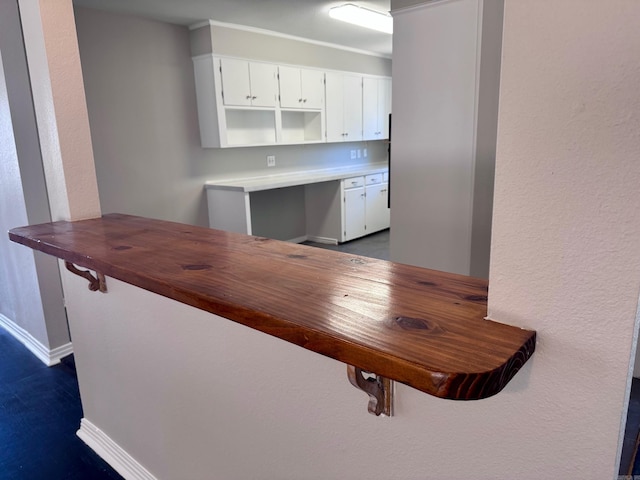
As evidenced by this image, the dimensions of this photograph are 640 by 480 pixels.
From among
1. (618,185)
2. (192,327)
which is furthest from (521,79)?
(192,327)

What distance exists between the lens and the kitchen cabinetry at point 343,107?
201 inches

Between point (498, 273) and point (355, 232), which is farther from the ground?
point (498, 273)

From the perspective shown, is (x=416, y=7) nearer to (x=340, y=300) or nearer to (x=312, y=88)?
(x=340, y=300)

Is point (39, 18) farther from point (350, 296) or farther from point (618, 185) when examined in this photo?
point (618, 185)

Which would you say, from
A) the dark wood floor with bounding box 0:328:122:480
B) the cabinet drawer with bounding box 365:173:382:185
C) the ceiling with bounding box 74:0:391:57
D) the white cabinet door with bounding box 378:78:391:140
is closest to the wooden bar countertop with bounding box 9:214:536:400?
the dark wood floor with bounding box 0:328:122:480

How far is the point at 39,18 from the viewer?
5.02 feet

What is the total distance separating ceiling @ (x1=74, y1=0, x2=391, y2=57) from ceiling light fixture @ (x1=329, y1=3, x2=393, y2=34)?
82 millimetres

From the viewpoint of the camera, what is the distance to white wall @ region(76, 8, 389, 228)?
11.3 feet

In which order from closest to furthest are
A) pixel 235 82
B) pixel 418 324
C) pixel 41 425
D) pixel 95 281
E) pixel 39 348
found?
pixel 418 324
pixel 95 281
pixel 41 425
pixel 39 348
pixel 235 82

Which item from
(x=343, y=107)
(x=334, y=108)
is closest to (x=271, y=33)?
(x=334, y=108)

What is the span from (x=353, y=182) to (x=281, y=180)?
40.1 inches

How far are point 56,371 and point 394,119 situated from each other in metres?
2.51

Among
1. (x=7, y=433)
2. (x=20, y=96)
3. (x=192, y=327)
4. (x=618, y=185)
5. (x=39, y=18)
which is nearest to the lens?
(x=618, y=185)

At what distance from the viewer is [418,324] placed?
0.70m
